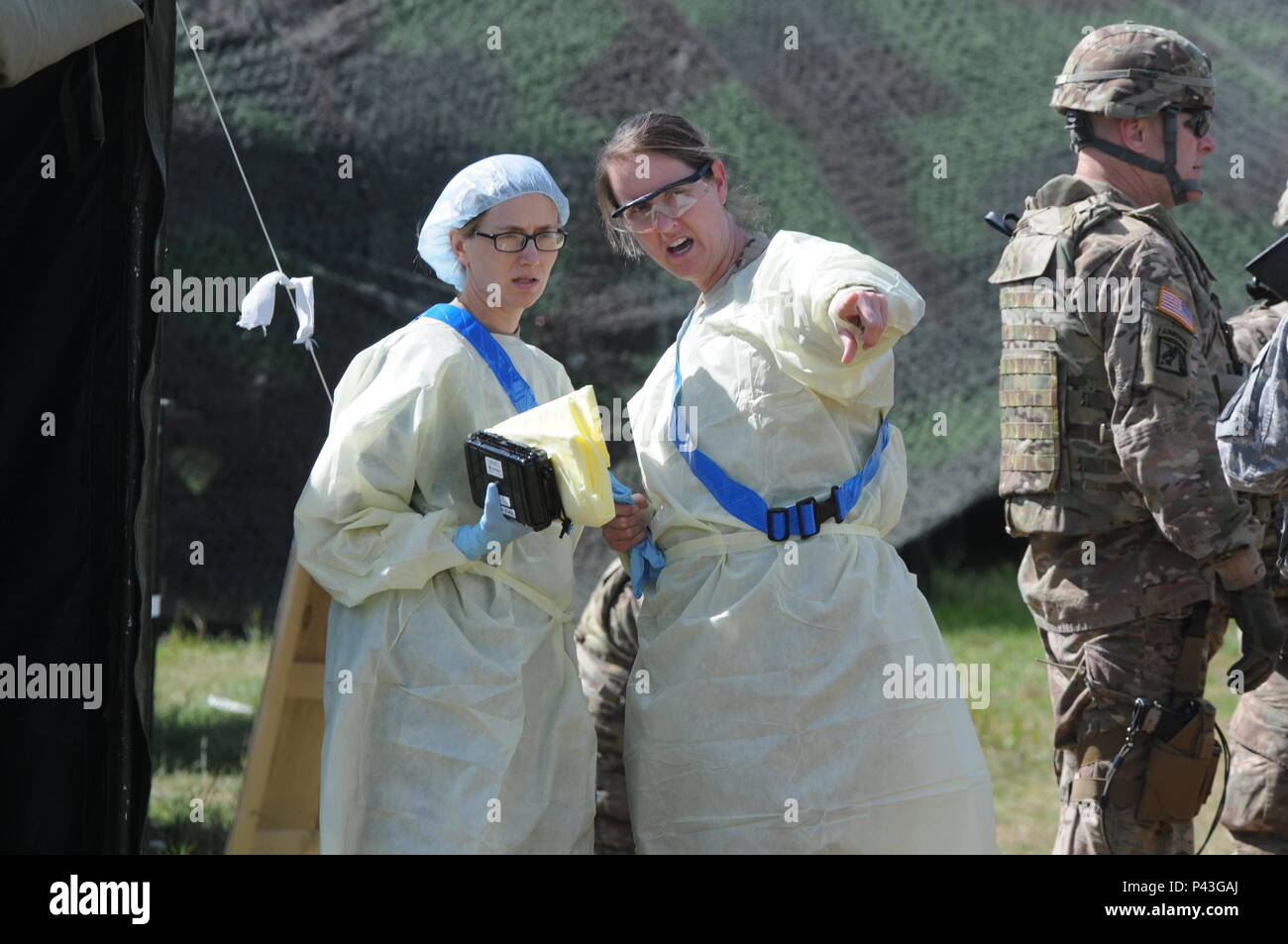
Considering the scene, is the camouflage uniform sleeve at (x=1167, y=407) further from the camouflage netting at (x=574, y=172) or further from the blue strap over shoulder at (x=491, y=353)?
the camouflage netting at (x=574, y=172)

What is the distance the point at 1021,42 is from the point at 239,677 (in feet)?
18.2

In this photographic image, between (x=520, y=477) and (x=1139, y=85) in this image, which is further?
(x=1139, y=85)

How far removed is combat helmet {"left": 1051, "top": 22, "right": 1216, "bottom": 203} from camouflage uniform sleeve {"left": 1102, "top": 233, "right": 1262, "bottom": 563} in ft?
1.07

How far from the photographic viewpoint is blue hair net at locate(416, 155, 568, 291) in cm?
312

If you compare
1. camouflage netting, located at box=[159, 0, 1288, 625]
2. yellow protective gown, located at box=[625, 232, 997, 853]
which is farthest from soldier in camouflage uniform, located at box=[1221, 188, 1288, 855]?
camouflage netting, located at box=[159, 0, 1288, 625]

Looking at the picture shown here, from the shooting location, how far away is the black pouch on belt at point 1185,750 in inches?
145

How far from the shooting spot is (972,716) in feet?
19.9

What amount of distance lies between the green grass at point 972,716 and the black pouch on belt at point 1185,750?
86 cm

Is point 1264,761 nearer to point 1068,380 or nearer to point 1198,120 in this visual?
point 1068,380

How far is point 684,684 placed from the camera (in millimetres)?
3102

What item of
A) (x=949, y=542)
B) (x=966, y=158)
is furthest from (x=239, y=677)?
(x=966, y=158)

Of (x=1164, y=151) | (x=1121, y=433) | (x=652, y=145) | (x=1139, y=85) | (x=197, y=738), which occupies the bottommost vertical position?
(x=197, y=738)

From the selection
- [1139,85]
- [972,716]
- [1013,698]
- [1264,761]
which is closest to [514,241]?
[1139,85]

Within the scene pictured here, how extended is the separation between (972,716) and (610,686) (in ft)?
7.95
